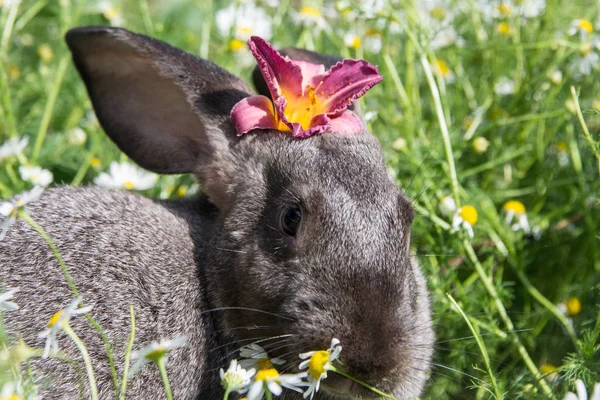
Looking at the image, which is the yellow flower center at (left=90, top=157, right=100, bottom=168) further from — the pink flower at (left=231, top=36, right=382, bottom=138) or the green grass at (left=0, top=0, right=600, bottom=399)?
the pink flower at (left=231, top=36, right=382, bottom=138)

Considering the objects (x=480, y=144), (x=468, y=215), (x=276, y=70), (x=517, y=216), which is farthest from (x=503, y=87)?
(x=276, y=70)

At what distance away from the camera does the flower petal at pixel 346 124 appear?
151 inches

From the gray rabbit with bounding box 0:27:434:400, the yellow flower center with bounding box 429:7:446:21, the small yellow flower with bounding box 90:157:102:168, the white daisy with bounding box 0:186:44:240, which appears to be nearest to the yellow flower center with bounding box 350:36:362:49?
the yellow flower center with bounding box 429:7:446:21

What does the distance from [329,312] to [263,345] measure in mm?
503

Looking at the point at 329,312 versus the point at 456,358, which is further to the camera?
the point at 456,358

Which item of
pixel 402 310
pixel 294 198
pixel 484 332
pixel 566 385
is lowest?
pixel 484 332

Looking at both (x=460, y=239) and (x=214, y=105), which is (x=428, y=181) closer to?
(x=460, y=239)

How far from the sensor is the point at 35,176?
457 cm

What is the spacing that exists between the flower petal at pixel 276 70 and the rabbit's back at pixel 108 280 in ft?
2.67

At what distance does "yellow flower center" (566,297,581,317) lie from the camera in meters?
4.50

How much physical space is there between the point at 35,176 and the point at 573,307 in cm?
286

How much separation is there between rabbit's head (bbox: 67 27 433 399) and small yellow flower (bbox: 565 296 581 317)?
0.95 metres

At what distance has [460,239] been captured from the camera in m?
4.35

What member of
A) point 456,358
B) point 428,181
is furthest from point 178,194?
point 456,358
